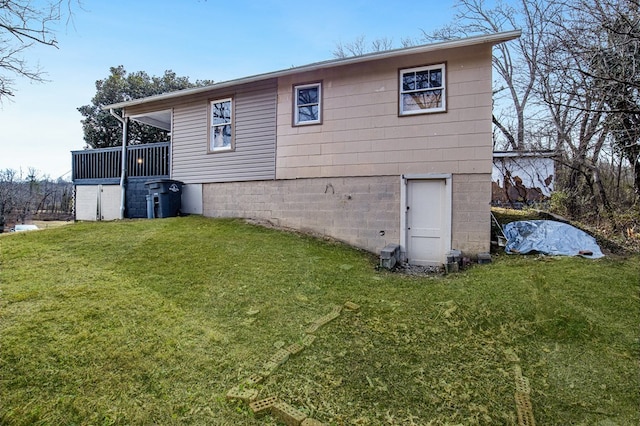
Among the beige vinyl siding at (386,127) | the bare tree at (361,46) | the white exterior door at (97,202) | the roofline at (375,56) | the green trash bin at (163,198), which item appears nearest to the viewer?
the roofline at (375,56)

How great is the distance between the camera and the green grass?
2293 mm

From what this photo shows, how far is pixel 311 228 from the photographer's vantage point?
759 cm

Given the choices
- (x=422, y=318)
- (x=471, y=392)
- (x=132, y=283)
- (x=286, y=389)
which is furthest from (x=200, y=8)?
(x=471, y=392)

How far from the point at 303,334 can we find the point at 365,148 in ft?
15.6

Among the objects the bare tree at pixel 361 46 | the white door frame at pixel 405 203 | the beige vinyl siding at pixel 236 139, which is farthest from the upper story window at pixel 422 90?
the bare tree at pixel 361 46

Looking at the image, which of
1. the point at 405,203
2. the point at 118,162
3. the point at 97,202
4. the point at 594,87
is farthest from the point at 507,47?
the point at 97,202

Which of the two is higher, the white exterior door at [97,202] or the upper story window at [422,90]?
the upper story window at [422,90]

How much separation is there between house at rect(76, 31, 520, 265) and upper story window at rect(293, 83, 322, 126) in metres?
0.03

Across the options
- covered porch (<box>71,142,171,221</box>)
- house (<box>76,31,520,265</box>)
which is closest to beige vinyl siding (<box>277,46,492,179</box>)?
house (<box>76,31,520,265</box>)

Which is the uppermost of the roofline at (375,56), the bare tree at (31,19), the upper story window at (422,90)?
the roofline at (375,56)

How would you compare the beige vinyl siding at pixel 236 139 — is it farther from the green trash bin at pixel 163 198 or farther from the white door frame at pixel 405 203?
the white door frame at pixel 405 203

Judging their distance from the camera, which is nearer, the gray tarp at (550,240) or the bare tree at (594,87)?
the bare tree at (594,87)

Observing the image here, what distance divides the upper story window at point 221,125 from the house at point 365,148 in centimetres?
3

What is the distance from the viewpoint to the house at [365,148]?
20.7 feet
